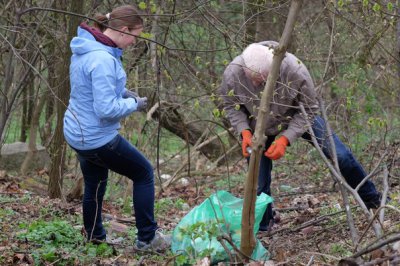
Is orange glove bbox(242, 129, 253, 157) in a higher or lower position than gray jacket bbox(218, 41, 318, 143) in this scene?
lower

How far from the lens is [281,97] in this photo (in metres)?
4.99

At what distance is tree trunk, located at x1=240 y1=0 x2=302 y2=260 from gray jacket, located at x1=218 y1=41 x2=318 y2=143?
3.64ft

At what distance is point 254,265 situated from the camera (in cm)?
378

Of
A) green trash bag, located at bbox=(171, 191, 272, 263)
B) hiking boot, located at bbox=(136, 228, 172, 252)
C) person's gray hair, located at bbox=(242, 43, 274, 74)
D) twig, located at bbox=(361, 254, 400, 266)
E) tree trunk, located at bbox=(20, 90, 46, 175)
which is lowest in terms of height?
tree trunk, located at bbox=(20, 90, 46, 175)

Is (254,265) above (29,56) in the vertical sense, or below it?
below

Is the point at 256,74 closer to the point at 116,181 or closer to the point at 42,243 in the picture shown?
the point at 42,243

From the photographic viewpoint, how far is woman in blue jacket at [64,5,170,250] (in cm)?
473

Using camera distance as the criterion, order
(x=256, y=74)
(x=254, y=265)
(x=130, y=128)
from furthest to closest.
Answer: (x=130, y=128), (x=256, y=74), (x=254, y=265)

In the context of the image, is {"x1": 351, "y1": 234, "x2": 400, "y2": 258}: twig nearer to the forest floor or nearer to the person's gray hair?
the forest floor

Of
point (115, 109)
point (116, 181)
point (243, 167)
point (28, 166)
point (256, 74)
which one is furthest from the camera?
point (28, 166)

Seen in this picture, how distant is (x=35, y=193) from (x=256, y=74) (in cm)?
448

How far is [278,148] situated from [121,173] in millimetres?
1146

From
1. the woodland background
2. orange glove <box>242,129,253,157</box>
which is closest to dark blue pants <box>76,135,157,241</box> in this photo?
the woodland background

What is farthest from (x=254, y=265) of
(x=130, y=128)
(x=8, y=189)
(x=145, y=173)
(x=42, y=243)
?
(x=8, y=189)
